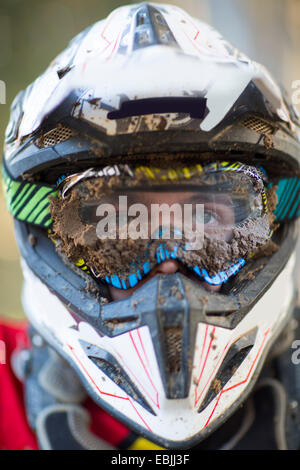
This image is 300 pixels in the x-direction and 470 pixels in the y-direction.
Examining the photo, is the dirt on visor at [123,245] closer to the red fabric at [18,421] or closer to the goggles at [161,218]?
the goggles at [161,218]

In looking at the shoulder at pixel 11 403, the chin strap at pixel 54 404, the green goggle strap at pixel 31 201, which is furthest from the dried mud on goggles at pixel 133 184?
the shoulder at pixel 11 403

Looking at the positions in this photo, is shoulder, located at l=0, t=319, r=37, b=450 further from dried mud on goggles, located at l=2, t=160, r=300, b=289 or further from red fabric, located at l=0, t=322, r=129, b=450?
dried mud on goggles, located at l=2, t=160, r=300, b=289

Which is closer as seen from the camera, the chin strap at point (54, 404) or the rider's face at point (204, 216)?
the rider's face at point (204, 216)

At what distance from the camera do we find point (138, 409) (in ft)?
2.34

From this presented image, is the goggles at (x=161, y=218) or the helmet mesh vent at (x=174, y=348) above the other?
the goggles at (x=161, y=218)

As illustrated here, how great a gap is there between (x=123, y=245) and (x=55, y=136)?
0.76 feet

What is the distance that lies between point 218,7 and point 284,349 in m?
1.82

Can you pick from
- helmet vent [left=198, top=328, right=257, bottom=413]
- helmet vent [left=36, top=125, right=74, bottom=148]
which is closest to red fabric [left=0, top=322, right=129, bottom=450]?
helmet vent [left=198, top=328, right=257, bottom=413]

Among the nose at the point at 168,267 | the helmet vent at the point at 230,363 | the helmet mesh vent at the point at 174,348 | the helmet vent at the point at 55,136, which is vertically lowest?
the helmet vent at the point at 230,363

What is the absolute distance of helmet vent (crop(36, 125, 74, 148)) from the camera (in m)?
0.74

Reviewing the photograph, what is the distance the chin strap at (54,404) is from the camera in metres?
0.94

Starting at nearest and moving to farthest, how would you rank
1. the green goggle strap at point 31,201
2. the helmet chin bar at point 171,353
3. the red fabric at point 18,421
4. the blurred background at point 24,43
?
the helmet chin bar at point 171,353, the green goggle strap at point 31,201, the red fabric at point 18,421, the blurred background at point 24,43

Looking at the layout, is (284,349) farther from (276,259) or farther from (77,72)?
(77,72)

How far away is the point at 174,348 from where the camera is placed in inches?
27.0
